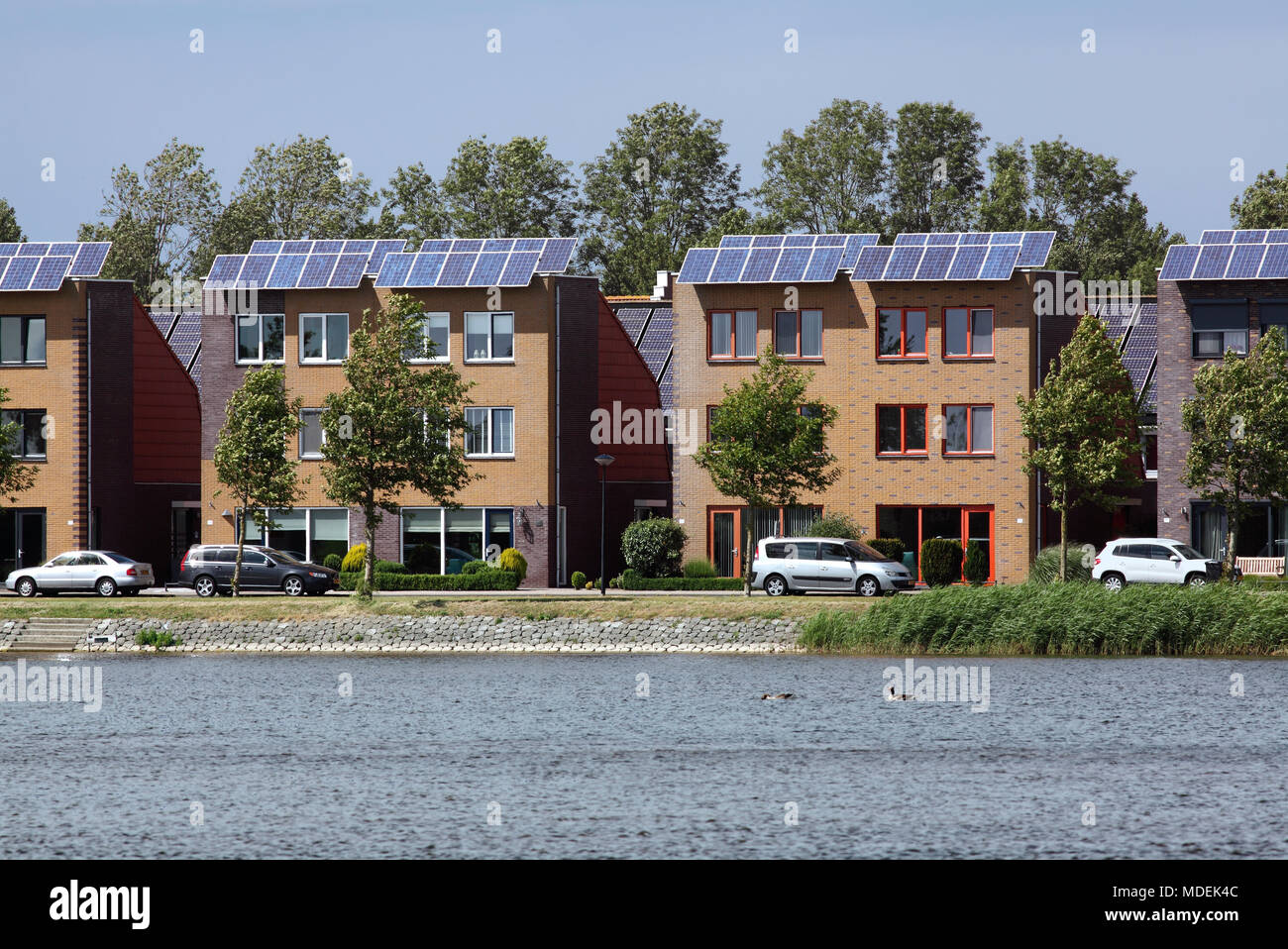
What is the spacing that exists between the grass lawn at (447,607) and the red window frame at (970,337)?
11959mm

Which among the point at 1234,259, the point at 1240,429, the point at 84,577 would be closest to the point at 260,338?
the point at 84,577

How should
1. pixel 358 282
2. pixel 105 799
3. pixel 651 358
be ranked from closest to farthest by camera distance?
pixel 105 799 → pixel 358 282 → pixel 651 358

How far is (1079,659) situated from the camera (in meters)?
38.2

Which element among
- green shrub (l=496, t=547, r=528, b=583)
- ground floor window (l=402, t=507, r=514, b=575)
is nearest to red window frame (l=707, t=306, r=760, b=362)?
ground floor window (l=402, t=507, r=514, b=575)

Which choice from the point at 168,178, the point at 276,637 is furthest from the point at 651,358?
the point at 168,178

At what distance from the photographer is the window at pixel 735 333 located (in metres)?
55.6

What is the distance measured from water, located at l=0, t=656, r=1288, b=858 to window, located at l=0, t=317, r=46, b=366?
20.0 metres

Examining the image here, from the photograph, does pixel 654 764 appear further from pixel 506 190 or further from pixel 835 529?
pixel 506 190

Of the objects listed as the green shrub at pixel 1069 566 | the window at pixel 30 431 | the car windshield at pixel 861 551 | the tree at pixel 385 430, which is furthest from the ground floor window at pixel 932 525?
the window at pixel 30 431

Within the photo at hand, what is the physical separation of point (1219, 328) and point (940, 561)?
11131 mm

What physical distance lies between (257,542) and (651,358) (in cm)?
1519

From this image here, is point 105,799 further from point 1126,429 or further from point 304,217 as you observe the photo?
point 304,217

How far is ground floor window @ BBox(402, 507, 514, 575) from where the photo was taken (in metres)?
55.2

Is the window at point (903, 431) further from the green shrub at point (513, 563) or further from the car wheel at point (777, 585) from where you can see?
the green shrub at point (513, 563)
